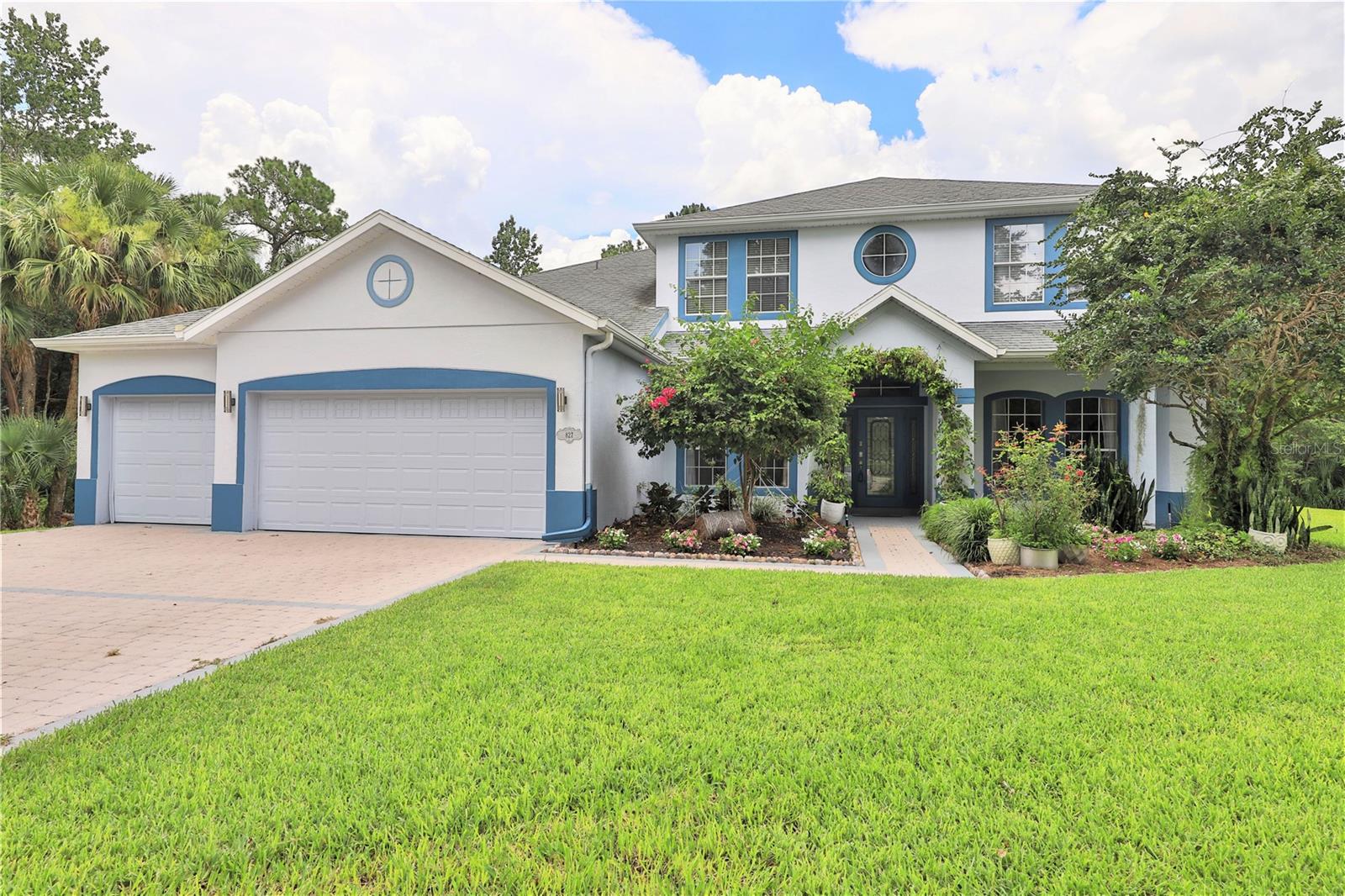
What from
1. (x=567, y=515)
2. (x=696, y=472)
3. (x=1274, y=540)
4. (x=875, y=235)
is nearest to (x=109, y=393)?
(x=567, y=515)

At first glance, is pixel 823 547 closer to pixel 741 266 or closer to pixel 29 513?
pixel 741 266

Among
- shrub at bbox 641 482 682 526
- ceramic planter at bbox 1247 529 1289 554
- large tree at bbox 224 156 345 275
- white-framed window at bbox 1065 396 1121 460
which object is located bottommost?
ceramic planter at bbox 1247 529 1289 554

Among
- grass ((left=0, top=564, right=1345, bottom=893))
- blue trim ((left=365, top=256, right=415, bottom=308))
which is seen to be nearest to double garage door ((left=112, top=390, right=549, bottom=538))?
blue trim ((left=365, top=256, right=415, bottom=308))

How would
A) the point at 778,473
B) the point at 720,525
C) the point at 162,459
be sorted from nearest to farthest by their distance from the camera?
1. the point at 720,525
2. the point at 162,459
3. the point at 778,473

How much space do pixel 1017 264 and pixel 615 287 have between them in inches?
371

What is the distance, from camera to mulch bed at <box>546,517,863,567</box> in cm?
904

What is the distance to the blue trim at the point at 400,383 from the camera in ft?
34.4

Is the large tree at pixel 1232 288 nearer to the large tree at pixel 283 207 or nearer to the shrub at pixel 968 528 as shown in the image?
the shrub at pixel 968 528

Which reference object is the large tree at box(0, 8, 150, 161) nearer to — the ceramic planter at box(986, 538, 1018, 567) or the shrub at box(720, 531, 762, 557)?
the shrub at box(720, 531, 762, 557)

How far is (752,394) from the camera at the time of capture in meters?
9.46

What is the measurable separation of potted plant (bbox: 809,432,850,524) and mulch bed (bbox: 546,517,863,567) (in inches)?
30.3

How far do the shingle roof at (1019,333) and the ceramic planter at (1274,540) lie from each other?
4499 millimetres

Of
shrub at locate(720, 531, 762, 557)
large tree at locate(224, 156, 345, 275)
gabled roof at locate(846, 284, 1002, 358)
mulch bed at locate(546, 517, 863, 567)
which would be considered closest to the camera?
mulch bed at locate(546, 517, 863, 567)

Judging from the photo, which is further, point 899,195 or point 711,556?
point 899,195
